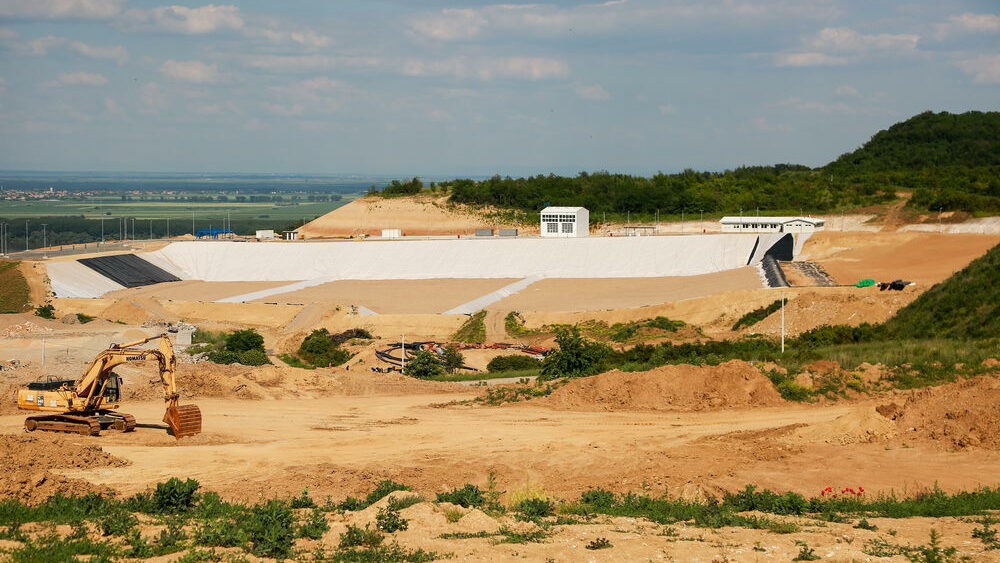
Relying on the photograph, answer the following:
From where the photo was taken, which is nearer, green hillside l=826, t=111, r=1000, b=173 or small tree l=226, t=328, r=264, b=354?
small tree l=226, t=328, r=264, b=354

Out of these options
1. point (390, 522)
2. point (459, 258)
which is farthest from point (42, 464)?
point (459, 258)

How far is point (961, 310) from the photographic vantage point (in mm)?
40438

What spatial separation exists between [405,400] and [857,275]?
44.9m

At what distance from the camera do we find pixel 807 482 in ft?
72.0

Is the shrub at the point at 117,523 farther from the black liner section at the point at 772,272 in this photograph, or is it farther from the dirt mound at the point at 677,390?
the black liner section at the point at 772,272

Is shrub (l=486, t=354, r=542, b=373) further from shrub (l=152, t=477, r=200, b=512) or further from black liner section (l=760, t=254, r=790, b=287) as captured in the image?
shrub (l=152, t=477, r=200, b=512)

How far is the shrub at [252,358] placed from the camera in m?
46.9

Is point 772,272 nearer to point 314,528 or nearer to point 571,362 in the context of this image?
point 571,362

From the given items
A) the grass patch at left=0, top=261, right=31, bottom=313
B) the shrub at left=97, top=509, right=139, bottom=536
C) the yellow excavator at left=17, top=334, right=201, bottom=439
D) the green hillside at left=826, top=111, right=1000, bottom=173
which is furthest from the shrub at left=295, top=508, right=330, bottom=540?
the green hillside at left=826, top=111, right=1000, bottom=173

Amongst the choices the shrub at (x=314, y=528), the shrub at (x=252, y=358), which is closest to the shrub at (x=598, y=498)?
the shrub at (x=314, y=528)

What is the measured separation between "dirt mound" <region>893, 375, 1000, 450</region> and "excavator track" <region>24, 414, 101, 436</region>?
2118 centimetres

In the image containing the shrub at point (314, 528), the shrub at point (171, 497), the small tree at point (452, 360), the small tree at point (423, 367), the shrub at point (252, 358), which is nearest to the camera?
the shrub at point (314, 528)

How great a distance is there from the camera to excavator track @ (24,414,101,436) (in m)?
28.8

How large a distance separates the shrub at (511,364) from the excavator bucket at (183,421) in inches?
726
